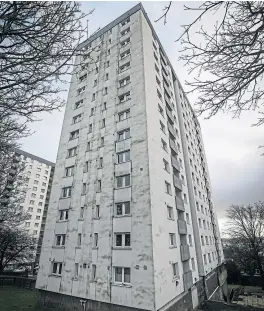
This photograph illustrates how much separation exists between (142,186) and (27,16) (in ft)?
→ 40.0

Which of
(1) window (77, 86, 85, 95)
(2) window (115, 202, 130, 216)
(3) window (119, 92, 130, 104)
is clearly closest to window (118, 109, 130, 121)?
(3) window (119, 92, 130, 104)

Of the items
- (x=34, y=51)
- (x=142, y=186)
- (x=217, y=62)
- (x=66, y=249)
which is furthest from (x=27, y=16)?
(x=66, y=249)

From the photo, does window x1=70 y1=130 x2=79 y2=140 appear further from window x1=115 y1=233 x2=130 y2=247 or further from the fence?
the fence

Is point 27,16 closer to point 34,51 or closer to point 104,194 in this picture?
point 34,51

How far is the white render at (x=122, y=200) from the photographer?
1318cm

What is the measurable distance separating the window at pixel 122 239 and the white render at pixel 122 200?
0.96 ft

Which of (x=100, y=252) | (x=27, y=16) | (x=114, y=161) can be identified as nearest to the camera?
(x=27, y=16)

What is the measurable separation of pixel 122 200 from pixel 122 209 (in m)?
0.69

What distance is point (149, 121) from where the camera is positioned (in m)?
17.9

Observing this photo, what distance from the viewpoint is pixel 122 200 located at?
15477 mm

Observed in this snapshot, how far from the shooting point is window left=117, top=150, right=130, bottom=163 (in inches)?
678

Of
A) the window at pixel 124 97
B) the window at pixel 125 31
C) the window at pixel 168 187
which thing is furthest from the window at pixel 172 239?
the window at pixel 125 31

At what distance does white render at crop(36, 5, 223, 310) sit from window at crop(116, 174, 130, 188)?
40 cm

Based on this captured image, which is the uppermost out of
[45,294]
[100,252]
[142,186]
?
[142,186]
